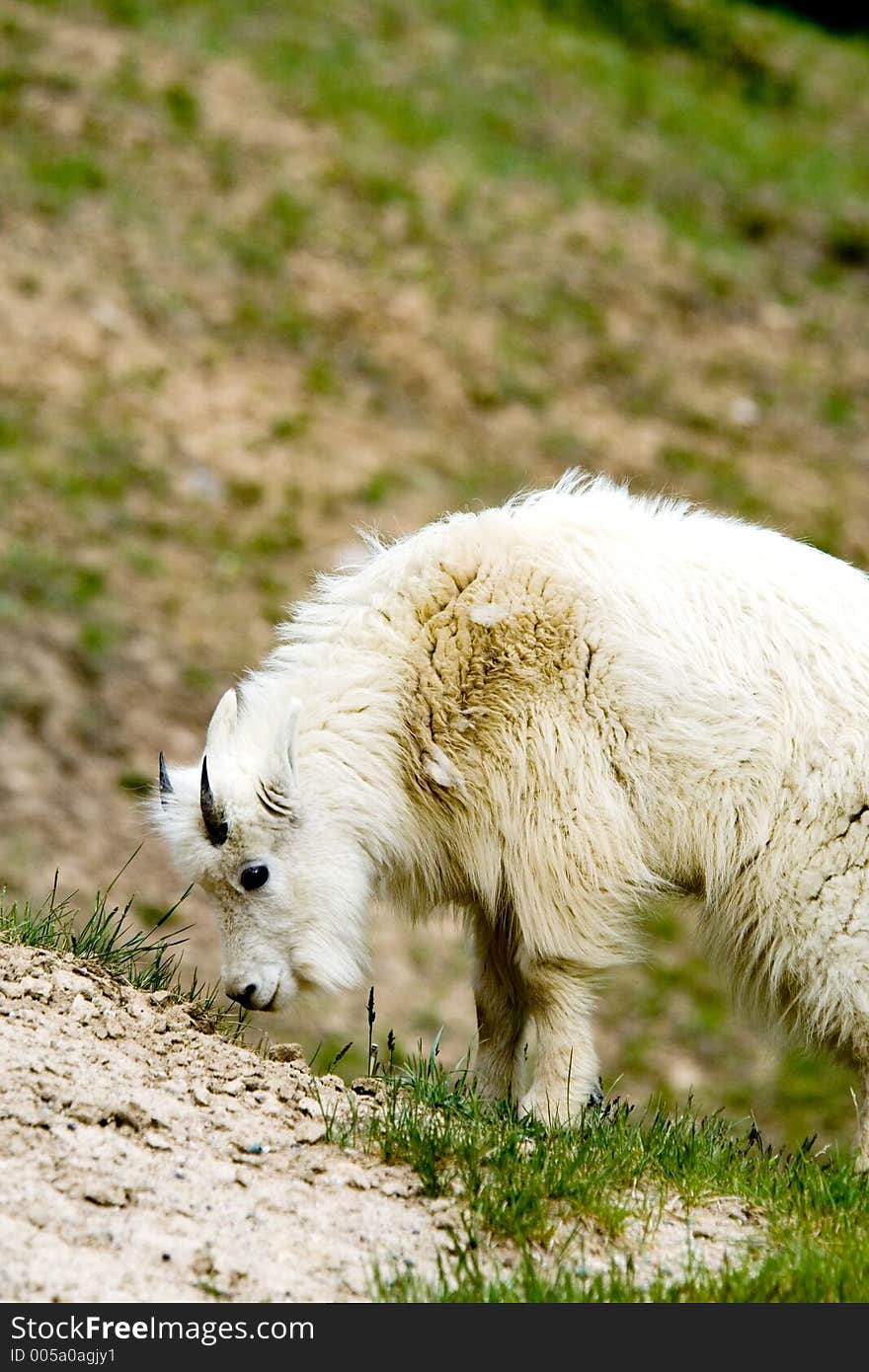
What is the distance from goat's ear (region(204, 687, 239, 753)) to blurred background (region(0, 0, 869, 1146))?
5257 mm

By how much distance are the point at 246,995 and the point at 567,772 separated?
155cm

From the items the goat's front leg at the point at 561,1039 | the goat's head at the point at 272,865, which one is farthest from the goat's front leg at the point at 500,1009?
the goat's head at the point at 272,865

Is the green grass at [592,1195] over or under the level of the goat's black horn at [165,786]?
over

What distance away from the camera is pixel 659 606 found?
19.8 feet

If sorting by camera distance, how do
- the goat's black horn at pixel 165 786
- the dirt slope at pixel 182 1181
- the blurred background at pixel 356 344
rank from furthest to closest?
the blurred background at pixel 356 344 → the goat's black horn at pixel 165 786 → the dirt slope at pixel 182 1181

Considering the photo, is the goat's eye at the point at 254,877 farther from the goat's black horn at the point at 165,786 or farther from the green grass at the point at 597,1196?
the green grass at the point at 597,1196

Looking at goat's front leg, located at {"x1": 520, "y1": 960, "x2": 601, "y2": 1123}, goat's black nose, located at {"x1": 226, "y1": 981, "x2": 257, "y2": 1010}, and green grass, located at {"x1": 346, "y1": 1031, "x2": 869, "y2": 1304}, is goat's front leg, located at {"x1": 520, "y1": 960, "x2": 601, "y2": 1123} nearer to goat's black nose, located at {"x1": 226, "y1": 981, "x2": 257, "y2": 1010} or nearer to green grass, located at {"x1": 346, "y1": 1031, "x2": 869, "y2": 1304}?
green grass, located at {"x1": 346, "y1": 1031, "x2": 869, "y2": 1304}

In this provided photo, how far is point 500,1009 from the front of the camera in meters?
6.57

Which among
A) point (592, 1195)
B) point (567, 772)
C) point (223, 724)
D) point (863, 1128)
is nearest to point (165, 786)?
point (223, 724)

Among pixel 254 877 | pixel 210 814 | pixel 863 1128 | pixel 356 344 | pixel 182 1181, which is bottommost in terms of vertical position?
pixel 356 344

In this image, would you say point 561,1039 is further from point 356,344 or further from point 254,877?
point 356,344

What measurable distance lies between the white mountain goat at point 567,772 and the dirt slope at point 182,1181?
90 cm

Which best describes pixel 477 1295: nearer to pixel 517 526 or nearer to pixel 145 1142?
pixel 145 1142

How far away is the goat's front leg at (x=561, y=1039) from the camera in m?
5.88
